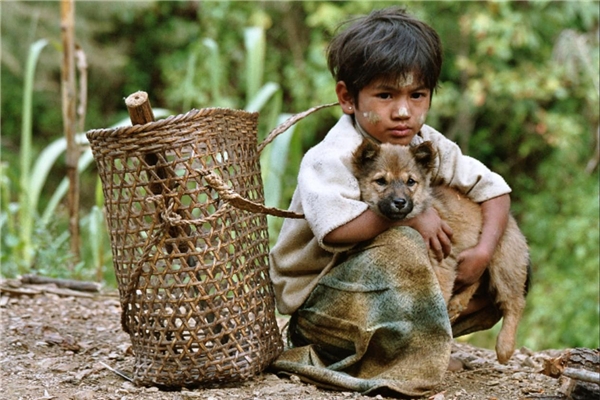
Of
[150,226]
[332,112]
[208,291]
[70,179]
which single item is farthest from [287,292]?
[332,112]

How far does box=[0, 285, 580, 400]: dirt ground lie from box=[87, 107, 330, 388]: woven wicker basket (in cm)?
15

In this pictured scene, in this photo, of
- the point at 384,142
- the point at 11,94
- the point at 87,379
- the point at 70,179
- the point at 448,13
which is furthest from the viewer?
the point at 11,94

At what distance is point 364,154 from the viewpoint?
11.6 ft

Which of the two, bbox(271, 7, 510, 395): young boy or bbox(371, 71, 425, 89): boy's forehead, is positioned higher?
bbox(371, 71, 425, 89): boy's forehead

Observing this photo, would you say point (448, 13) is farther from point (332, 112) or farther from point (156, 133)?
point (156, 133)

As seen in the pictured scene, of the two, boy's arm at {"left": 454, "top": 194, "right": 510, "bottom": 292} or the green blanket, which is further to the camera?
boy's arm at {"left": 454, "top": 194, "right": 510, "bottom": 292}

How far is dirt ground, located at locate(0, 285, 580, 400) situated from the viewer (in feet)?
10.8

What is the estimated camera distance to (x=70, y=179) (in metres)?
5.45

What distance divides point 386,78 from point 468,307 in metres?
1.27

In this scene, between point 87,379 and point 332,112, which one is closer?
point 87,379

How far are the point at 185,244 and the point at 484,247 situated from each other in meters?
1.45

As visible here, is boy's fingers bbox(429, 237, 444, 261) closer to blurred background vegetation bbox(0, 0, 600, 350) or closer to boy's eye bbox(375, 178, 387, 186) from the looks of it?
boy's eye bbox(375, 178, 387, 186)

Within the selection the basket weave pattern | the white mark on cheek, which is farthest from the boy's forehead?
the basket weave pattern

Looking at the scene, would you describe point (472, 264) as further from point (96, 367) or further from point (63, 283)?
point (63, 283)
